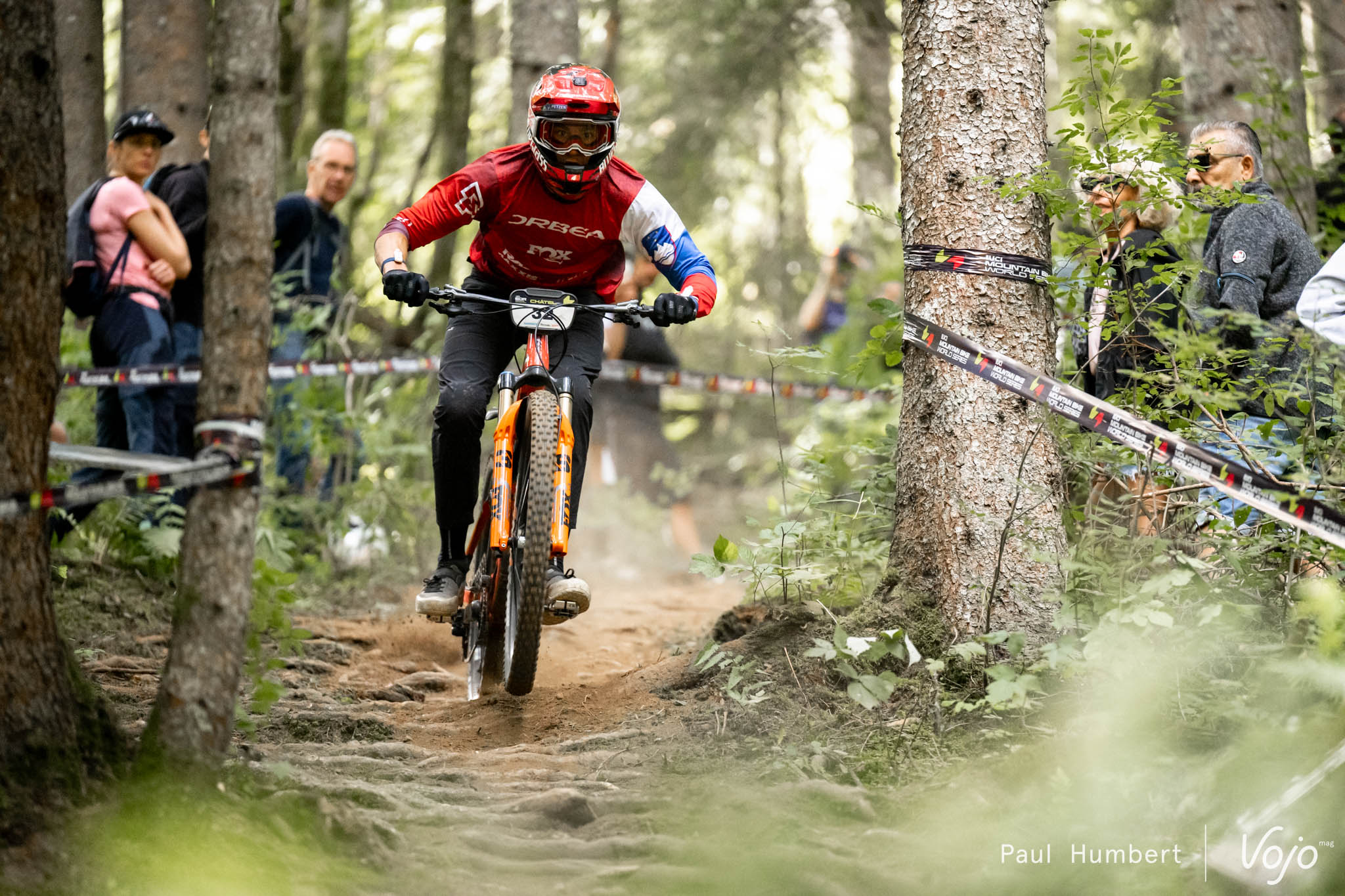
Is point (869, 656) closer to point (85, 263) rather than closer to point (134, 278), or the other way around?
point (134, 278)

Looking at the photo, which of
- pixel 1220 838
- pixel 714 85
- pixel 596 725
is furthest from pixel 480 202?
pixel 714 85

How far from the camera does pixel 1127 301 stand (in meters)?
4.35

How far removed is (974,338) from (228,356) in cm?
260

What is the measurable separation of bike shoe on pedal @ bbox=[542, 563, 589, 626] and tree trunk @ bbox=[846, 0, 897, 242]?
34.2 feet

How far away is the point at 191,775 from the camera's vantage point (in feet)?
9.90

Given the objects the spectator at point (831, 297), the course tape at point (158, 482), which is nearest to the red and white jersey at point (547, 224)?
the course tape at point (158, 482)

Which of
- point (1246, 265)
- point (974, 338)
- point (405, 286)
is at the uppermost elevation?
point (1246, 265)

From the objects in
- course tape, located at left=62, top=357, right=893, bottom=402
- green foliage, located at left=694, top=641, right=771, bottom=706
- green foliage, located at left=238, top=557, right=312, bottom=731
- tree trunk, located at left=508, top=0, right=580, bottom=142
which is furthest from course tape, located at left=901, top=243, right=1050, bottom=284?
tree trunk, located at left=508, top=0, right=580, bottom=142

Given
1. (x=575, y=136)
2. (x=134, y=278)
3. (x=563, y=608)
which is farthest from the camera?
(x=134, y=278)

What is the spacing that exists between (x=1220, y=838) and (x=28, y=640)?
A: 2920mm

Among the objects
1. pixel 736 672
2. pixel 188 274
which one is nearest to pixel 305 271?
pixel 188 274

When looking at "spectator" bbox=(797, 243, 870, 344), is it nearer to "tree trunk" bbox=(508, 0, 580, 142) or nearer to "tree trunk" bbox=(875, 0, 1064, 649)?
"tree trunk" bbox=(508, 0, 580, 142)

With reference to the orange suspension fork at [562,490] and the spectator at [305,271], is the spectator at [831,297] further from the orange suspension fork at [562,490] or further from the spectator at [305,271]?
the orange suspension fork at [562,490]

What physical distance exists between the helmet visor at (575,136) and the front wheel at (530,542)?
0.95 metres
